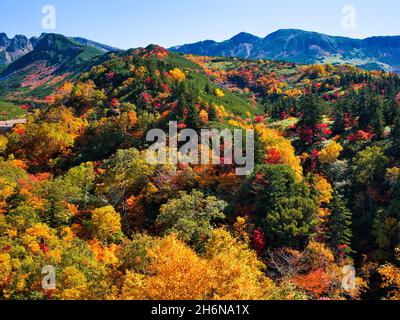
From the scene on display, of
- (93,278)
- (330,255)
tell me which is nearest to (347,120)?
(330,255)

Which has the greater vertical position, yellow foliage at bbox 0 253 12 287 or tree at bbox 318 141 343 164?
tree at bbox 318 141 343 164

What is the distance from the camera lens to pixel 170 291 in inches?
1171

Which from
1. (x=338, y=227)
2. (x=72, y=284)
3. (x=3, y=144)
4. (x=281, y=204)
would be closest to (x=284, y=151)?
(x=281, y=204)

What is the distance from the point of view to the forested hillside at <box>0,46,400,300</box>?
3953cm

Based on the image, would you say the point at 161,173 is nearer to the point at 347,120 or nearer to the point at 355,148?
the point at 355,148

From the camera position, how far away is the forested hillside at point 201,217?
39531 mm

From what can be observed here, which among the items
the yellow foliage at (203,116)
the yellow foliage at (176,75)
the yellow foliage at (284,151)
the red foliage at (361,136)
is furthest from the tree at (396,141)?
the yellow foliage at (176,75)

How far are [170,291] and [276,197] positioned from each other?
3679 centimetres

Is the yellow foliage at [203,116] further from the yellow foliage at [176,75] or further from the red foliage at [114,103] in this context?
the yellow foliage at [176,75]

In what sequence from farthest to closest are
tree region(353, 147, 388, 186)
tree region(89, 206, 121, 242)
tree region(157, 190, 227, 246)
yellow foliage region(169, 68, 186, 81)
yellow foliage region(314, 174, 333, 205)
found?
yellow foliage region(169, 68, 186, 81) → tree region(353, 147, 388, 186) → yellow foliage region(314, 174, 333, 205) → tree region(89, 206, 121, 242) → tree region(157, 190, 227, 246)

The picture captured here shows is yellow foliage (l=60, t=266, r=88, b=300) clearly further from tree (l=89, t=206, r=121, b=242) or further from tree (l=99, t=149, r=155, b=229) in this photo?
tree (l=99, t=149, r=155, b=229)

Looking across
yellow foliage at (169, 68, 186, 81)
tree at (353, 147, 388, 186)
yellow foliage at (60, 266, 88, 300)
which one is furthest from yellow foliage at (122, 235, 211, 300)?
yellow foliage at (169, 68, 186, 81)
